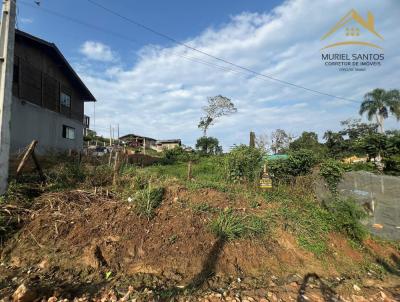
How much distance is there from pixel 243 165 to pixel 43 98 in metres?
13.6

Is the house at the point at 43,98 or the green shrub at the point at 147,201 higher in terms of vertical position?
the house at the point at 43,98

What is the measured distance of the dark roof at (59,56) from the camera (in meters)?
14.3

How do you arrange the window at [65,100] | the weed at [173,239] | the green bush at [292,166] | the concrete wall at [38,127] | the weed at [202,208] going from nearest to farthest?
1. the weed at [173,239]
2. the weed at [202,208]
3. the green bush at [292,166]
4. the concrete wall at [38,127]
5. the window at [65,100]

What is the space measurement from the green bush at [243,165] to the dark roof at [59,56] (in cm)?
1298

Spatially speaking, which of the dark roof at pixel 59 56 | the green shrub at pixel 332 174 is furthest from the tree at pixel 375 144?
the dark roof at pixel 59 56

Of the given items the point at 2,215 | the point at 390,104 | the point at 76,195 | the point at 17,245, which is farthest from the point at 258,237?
the point at 390,104

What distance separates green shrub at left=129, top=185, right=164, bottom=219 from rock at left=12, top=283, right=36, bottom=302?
8.02 feet

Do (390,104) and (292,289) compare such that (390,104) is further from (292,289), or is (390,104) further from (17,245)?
(17,245)

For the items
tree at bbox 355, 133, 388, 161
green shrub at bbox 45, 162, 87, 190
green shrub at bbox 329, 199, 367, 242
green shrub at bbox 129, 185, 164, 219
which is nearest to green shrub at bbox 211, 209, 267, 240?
green shrub at bbox 129, 185, 164, 219

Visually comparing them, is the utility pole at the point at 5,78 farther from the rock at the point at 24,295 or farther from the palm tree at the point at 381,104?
the palm tree at the point at 381,104

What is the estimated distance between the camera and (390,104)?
2973 cm

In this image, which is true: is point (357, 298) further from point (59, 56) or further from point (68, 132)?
point (68, 132)

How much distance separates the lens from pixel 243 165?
358 inches

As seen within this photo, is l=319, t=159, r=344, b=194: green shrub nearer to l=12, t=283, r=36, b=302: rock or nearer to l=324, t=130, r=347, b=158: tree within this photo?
l=12, t=283, r=36, b=302: rock
